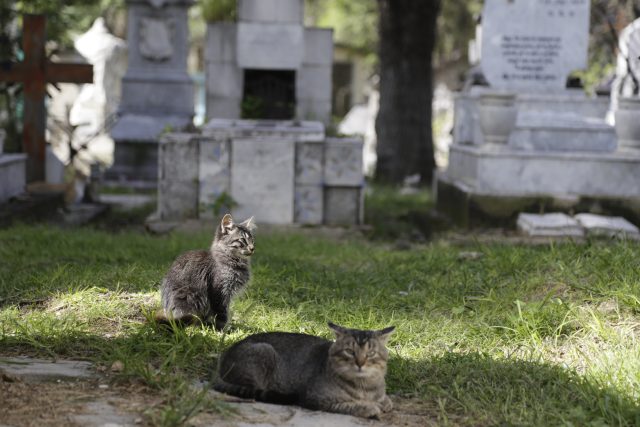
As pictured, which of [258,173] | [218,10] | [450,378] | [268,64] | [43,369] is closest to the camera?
[43,369]

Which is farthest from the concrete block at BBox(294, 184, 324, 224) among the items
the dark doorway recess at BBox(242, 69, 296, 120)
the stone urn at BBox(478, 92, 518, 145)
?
the dark doorway recess at BBox(242, 69, 296, 120)

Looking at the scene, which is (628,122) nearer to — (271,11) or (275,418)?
(271,11)

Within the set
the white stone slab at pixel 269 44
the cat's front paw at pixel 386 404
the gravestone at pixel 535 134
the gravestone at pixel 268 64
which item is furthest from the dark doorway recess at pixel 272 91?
the cat's front paw at pixel 386 404

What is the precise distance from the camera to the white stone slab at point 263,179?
9930 mm

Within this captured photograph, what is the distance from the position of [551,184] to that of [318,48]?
4.12 metres

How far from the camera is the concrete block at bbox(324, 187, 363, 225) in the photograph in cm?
1023

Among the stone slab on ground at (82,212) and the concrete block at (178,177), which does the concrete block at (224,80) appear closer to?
the stone slab on ground at (82,212)

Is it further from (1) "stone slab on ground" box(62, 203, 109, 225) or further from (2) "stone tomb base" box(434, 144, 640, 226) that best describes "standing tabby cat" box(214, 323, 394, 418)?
(1) "stone slab on ground" box(62, 203, 109, 225)

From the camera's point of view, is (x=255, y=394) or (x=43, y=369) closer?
(x=255, y=394)

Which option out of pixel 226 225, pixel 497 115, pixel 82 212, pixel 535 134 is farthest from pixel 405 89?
pixel 226 225

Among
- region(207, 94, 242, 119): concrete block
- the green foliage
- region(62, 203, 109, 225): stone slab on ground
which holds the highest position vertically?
the green foliage

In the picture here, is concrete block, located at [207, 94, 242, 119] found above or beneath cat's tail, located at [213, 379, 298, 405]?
above

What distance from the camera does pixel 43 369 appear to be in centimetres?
449

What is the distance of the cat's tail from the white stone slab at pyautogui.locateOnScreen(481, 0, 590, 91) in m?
7.71
